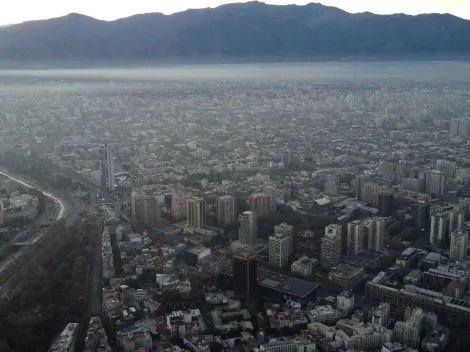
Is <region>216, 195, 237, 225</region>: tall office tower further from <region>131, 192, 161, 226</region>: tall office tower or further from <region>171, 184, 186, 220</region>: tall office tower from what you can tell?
<region>131, 192, 161, 226</region>: tall office tower

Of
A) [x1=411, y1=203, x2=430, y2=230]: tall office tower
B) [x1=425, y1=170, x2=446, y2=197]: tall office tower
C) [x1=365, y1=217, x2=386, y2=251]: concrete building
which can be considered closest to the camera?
[x1=365, y1=217, x2=386, y2=251]: concrete building

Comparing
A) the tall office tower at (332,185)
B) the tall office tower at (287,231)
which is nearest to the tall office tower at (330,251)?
the tall office tower at (287,231)

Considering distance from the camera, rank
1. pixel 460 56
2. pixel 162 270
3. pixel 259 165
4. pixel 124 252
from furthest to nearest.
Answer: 1. pixel 460 56
2. pixel 259 165
3. pixel 124 252
4. pixel 162 270

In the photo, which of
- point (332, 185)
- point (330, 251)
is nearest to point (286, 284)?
point (330, 251)

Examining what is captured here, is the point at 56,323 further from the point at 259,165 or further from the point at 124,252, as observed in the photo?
the point at 259,165

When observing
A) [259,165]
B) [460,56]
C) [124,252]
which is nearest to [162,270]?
[124,252]

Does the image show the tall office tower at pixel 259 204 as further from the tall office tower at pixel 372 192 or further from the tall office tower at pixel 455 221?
the tall office tower at pixel 455 221

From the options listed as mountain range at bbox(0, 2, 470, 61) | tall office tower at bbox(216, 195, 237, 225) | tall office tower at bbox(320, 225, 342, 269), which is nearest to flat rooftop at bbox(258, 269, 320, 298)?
tall office tower at bbox(320, 225, 342, 269)
